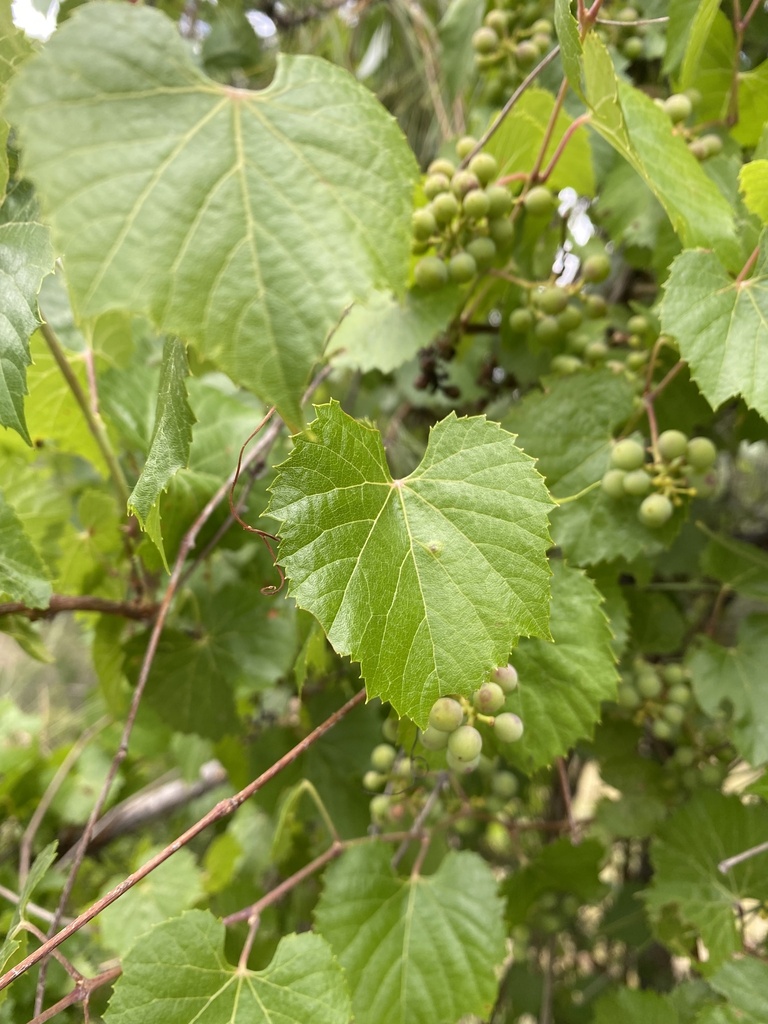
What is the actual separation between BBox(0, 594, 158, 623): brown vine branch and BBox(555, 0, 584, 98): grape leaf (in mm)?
990

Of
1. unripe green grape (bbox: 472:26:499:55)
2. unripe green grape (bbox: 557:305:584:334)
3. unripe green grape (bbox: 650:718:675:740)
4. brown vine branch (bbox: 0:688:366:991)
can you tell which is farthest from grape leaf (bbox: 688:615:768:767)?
unripe green grape (bbox: 472:26:499:55)

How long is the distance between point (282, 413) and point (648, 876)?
217 centimetres

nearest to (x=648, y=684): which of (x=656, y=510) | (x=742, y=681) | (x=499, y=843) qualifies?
(x=742, y=681)

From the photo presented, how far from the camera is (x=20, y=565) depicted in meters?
0.91

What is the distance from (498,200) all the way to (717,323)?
1.31ft

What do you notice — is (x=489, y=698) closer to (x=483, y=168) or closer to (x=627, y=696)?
(x=627, y=696)

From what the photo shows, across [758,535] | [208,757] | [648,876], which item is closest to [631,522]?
[758,535]

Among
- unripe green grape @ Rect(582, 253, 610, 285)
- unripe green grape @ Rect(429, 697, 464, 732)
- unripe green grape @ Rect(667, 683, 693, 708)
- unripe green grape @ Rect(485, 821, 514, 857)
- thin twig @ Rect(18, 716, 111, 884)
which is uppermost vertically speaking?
unripe green grape @ Rect(582, 253, 610, 285)

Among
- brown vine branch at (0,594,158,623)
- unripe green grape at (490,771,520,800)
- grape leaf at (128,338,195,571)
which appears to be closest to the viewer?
grape leaf at (128,338,195,571)

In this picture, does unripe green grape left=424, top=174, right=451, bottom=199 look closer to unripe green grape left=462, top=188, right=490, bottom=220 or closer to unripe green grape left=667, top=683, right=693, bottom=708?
unripe green grape left=462, top=188, right=490, bottom=220

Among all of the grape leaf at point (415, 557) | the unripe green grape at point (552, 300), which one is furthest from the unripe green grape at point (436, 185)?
the grape leaf at point (415, 557)

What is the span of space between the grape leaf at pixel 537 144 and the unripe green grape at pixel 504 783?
1.19 m

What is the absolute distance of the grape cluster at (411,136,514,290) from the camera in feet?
3.41

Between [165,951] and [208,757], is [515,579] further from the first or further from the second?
[208,757]
